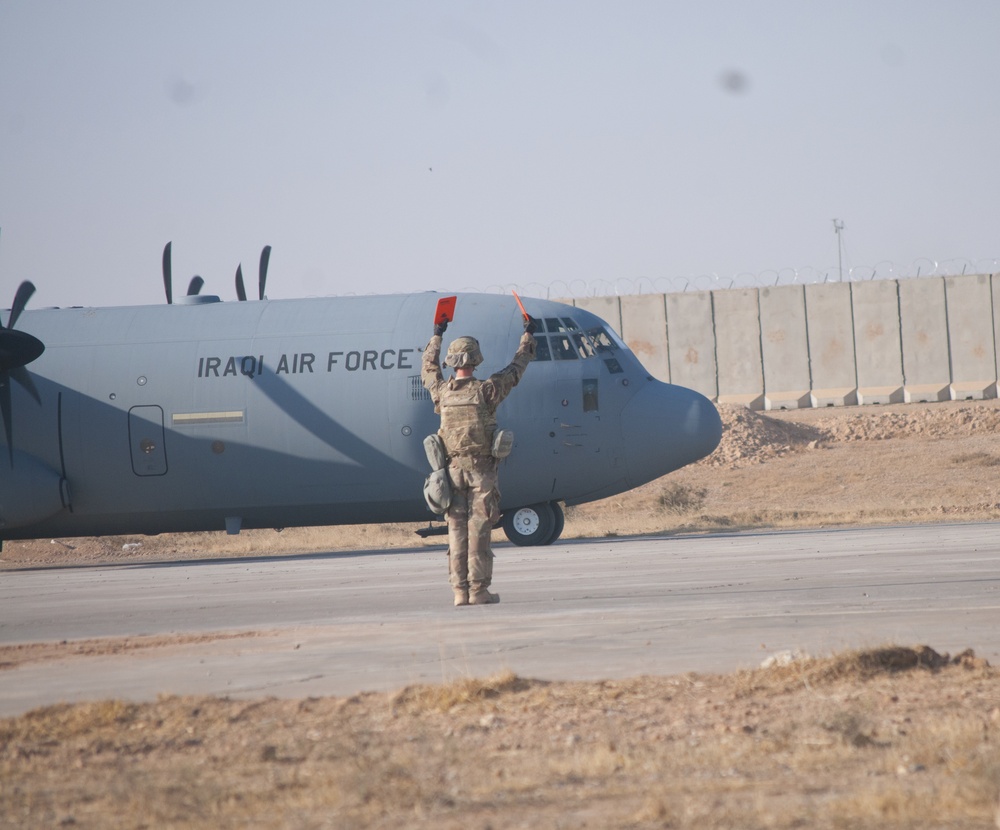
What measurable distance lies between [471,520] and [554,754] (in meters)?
6.39

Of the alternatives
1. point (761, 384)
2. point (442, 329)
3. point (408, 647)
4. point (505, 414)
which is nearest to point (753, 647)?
point (408, 647)

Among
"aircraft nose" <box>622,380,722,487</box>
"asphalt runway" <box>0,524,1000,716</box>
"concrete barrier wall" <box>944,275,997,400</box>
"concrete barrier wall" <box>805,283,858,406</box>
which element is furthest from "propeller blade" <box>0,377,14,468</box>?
"concrete barrier wall" <box>944,275,997,400</box>

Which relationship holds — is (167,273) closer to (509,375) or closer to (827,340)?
(509,375)

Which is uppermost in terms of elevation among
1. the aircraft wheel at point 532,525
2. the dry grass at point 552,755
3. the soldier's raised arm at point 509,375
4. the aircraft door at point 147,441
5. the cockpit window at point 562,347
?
the cockpit window at point 562,347

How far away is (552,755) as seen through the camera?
19.2ft

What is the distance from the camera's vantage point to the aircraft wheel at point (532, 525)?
23562 millimetres

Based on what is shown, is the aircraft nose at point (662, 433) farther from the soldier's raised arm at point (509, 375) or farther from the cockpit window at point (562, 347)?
the soldier's raised arm at point (509, 375)

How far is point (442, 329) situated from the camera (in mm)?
12953

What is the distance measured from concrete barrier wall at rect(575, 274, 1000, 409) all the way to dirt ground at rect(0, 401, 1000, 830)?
54.6 m

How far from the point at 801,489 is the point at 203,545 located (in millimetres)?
19840

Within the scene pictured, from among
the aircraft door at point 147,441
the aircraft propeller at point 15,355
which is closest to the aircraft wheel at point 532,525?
the aircraft door at point 147,441

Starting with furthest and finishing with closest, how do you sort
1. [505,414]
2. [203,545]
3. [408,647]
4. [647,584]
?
[203,545], [505,414], [647,584], [408,647]

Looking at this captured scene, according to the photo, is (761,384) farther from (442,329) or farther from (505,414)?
(442,329)

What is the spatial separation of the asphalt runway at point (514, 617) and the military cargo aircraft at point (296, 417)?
336cm
